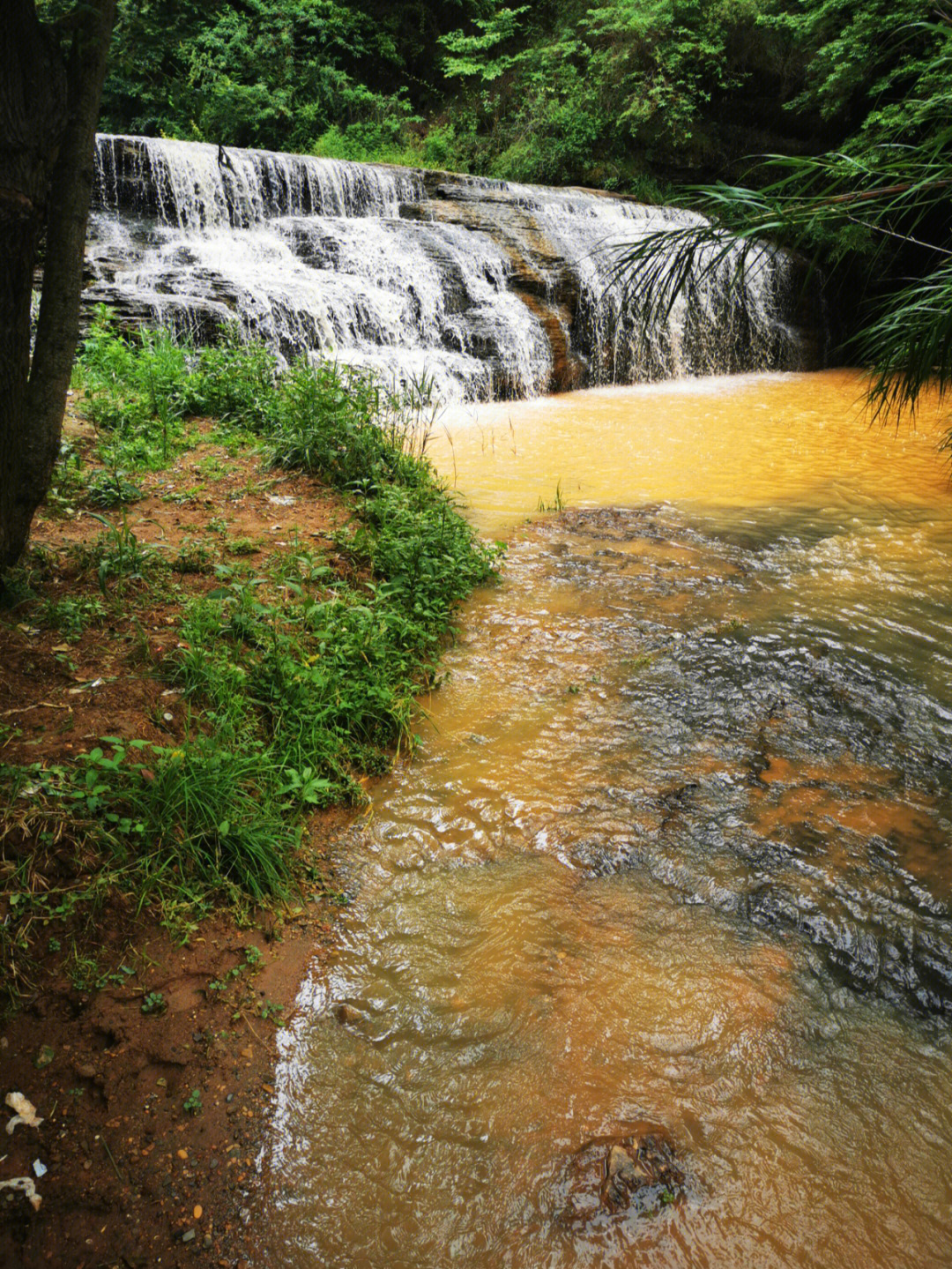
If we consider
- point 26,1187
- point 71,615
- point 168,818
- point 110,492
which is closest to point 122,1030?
point 26,1187

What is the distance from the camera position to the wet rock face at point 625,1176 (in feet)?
5.65

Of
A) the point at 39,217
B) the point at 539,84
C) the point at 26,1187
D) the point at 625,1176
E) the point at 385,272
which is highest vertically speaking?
the point at 539,84

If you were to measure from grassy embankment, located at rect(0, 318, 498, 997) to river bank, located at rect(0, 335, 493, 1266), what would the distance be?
11 millimetres

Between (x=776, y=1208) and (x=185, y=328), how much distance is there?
9.14 metres

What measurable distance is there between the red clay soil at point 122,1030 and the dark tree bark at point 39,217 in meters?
0.68

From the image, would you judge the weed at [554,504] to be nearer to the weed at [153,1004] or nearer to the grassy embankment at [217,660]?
the grassy embankment at [217,660]

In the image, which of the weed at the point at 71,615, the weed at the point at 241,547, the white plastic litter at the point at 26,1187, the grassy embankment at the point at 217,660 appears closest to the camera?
the white plastic litter at the point at 26,1187

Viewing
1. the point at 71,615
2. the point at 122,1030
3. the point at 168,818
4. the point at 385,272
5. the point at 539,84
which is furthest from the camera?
the point at 539,84

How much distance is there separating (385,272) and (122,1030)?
1096cm

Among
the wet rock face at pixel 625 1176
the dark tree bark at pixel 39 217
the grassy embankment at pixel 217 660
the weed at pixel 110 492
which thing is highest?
the dark tree bark at pixel 39 217

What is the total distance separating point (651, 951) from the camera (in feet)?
7.83

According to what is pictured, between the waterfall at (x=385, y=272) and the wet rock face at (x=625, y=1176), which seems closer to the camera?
the wet rock face at (x=625, y=1176)

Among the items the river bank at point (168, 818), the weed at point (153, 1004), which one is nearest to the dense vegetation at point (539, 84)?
the river bank at point (168, 818)

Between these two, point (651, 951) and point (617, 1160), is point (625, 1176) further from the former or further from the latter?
point (651, 951)
